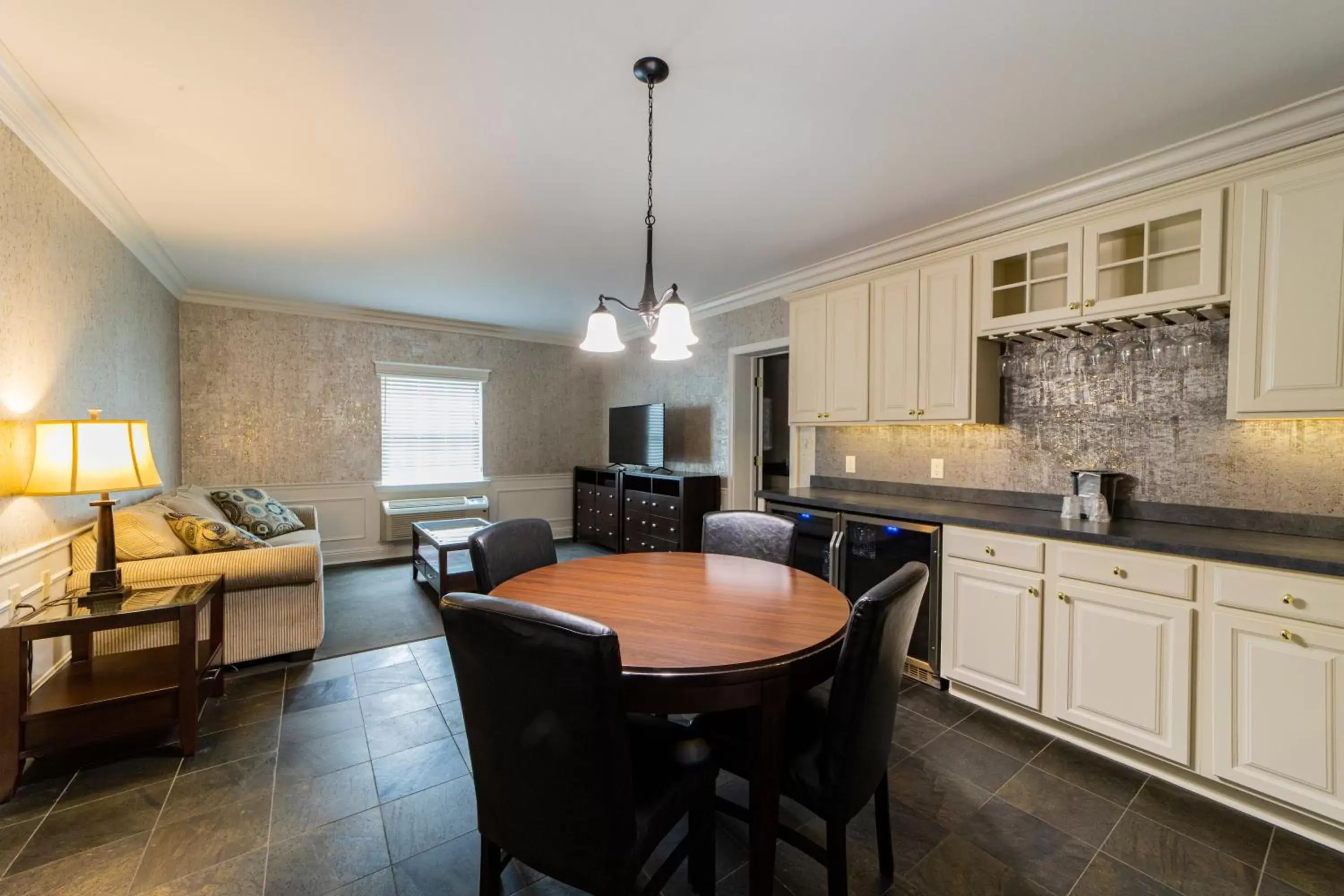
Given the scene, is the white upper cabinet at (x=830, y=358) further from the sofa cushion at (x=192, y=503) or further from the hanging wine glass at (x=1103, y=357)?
the sofa cushion at (x=192, y=503)

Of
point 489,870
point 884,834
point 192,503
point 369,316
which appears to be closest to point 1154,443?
point 884,834

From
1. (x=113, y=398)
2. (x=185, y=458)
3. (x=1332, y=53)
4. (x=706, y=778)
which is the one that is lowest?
(x=706, y=778)

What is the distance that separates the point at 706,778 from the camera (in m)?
1.40

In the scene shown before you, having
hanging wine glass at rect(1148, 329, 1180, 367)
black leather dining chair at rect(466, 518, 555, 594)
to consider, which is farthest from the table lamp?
hanging wine glass at rect(1148, 329, 1180, 367)

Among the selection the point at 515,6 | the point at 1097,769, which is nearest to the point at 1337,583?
the point at 1097,769

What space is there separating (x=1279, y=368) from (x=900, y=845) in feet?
7.24

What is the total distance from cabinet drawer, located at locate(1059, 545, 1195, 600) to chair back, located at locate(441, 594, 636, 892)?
2.10 meters

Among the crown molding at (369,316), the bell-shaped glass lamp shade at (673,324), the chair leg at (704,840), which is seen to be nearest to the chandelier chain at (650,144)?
the bell-shaped glass lamp shade at (673,324)

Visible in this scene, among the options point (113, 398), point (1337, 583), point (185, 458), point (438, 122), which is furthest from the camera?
point (185, 458)

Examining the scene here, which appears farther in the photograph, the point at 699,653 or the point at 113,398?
the point at 113,398

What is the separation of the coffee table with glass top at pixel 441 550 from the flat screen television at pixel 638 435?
5.32 feet

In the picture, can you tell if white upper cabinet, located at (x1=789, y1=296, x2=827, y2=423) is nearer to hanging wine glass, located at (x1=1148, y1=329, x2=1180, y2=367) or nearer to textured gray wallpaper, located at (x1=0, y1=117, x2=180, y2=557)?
hanging wine glass, located at (x1=1148, y1=329, x2=1180, y2=367)

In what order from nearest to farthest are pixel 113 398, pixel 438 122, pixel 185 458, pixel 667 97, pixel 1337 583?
pixel 1337 583
pixel 667 97
pixel 438 122
pixel 113 398
pixel 185 458

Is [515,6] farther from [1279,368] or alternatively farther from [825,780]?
[1279,368]
